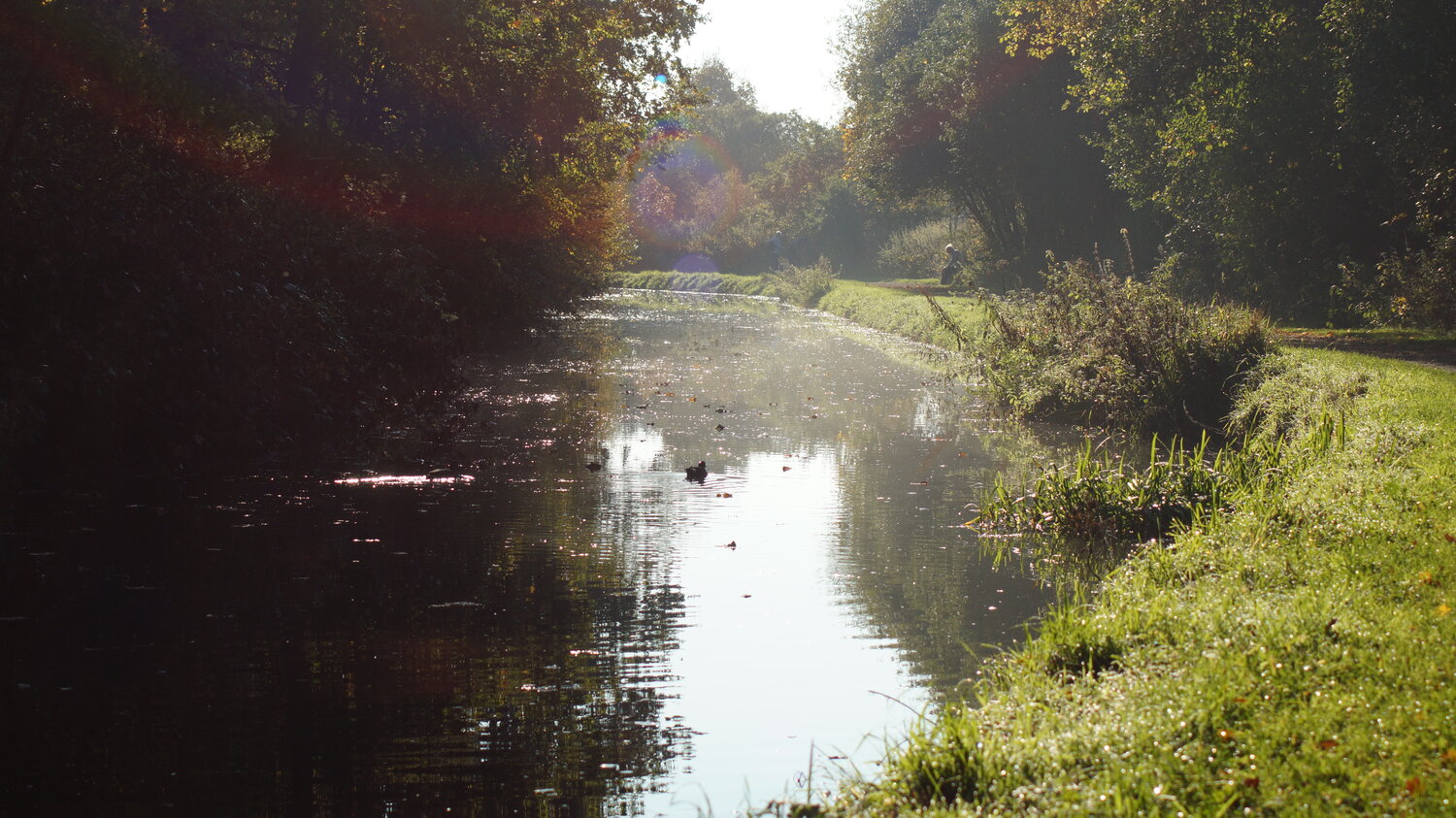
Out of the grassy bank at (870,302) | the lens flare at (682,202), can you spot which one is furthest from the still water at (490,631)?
the lens flare at (682,202)

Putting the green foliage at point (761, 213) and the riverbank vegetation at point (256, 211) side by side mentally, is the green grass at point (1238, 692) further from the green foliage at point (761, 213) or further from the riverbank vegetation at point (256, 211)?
the green foliage at point (761, 213)

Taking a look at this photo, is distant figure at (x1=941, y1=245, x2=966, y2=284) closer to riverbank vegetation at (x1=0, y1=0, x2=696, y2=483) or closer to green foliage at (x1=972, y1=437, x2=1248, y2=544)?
riverbank vegetation at (x1=0, y1=0, x2=696, y2=483)

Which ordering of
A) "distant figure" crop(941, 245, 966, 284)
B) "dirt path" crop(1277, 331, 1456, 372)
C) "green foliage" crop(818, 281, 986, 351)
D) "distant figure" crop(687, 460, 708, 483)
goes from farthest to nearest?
1. "distant figure" crop(941, 245, 966, 284)
2. "green foliage" crop(818, 281, 986, 351)
3. "dirt path" crop(1277, 331, 1456, 372)
4. "distant figure" crop(687, 460, 708, 483)

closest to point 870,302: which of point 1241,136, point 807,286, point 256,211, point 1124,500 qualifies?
point 807,286

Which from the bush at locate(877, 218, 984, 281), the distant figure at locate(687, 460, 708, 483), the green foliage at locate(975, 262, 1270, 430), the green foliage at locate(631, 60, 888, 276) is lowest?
the distant figure at locate(687, 460, 708, 483)

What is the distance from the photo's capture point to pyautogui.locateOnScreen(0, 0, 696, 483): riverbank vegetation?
9.29 m

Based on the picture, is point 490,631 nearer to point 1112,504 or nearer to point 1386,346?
point 1112,504

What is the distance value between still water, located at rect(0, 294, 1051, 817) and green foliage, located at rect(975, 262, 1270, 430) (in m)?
3.13

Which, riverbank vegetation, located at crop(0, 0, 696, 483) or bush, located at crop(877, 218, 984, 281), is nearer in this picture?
riverbank vegetation, located at crop(0, 0, 696, 483)

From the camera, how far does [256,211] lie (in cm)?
1270

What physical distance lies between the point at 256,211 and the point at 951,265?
129 ft

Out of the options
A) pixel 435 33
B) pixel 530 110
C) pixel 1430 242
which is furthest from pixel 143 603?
pixel 1430 242

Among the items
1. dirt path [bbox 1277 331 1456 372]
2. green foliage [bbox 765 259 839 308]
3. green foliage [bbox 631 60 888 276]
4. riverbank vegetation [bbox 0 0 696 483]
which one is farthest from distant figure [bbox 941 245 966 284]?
riverbank vegetation [bbox 0 0 696 483]

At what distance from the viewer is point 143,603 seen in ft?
21.5
